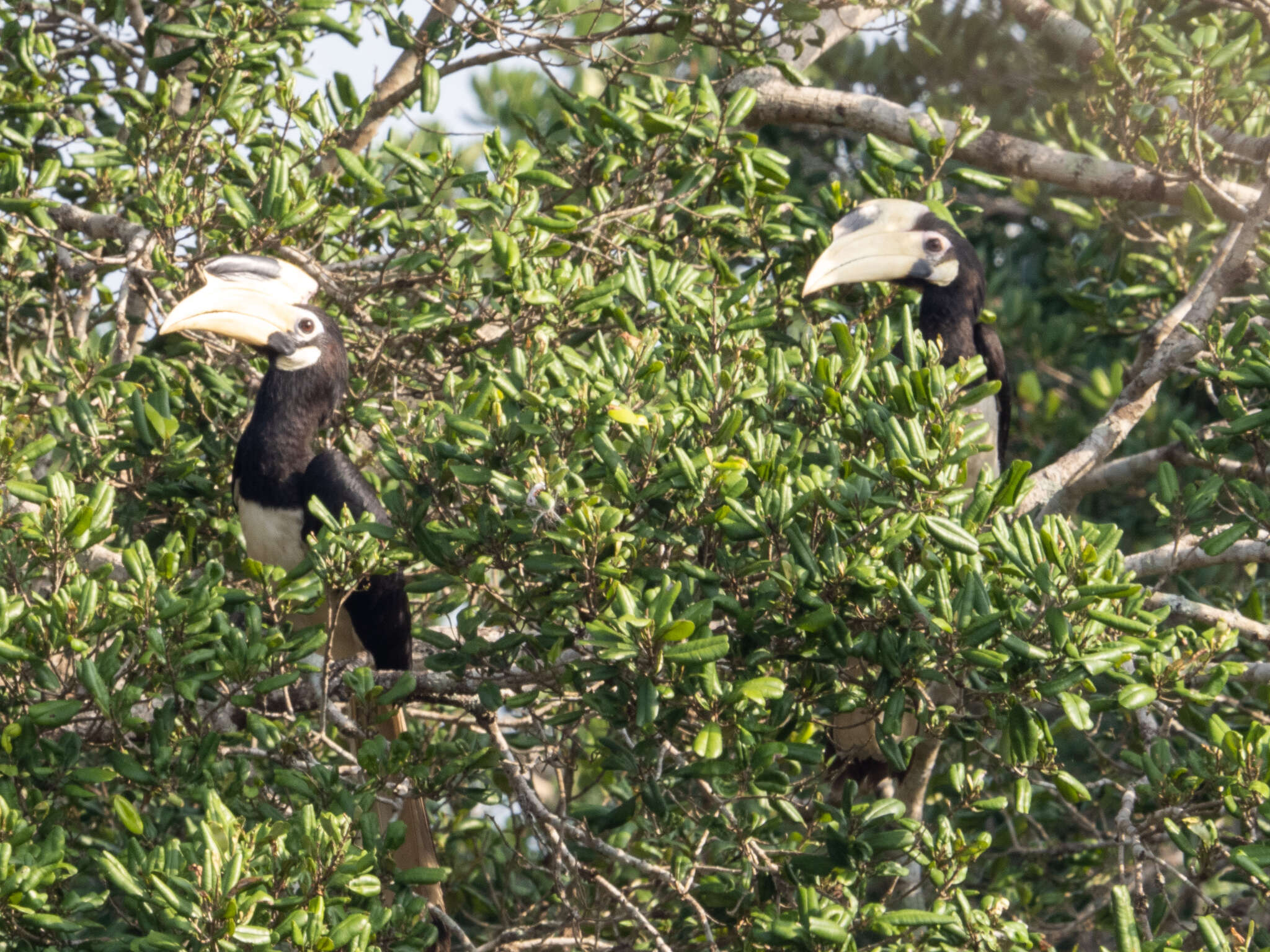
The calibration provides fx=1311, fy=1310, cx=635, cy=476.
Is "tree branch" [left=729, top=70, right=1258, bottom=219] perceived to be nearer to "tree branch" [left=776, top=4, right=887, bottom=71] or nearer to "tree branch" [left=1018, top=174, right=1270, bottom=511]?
"tree branch" [left=776, top=4, right=887, bottom=71]

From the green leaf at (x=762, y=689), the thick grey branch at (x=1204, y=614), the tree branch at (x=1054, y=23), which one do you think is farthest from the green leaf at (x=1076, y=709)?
the tree branch at (x=1054, y=23)

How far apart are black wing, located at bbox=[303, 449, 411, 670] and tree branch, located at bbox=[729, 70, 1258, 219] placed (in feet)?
6.64

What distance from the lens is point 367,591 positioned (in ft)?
12.3

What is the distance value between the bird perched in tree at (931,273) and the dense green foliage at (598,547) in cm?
10

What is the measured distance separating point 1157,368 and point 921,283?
3.25 ft

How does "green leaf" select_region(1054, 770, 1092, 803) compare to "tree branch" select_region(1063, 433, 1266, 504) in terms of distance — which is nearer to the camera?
"green leaf" select_region(1054, 770, 1092, 803)

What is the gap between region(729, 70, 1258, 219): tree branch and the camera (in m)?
4.54

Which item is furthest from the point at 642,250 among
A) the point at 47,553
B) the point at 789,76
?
the point at 47,553

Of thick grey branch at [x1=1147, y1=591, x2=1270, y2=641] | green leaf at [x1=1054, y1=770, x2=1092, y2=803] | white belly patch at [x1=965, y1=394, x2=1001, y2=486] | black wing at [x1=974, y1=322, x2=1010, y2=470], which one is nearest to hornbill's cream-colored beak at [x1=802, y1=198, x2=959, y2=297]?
black wing at [x1=974, y1=322, x2=1010, y2=470]

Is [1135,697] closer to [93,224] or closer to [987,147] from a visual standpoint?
[987,147]

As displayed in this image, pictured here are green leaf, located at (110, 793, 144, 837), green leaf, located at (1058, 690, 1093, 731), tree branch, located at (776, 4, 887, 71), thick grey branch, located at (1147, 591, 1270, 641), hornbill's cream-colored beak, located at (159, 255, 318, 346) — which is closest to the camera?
green leaf, located at (1058, 690, 1093, 731)

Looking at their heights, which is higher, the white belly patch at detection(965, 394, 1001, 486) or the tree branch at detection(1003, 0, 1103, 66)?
the tree branch at detection(1003, 0, 1103, 66)

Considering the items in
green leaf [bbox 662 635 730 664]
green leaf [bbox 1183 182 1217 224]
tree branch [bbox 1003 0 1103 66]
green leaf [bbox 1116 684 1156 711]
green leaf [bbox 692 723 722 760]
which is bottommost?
green leaf [bbox 692 723 722 760]

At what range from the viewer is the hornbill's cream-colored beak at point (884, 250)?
154 inches
